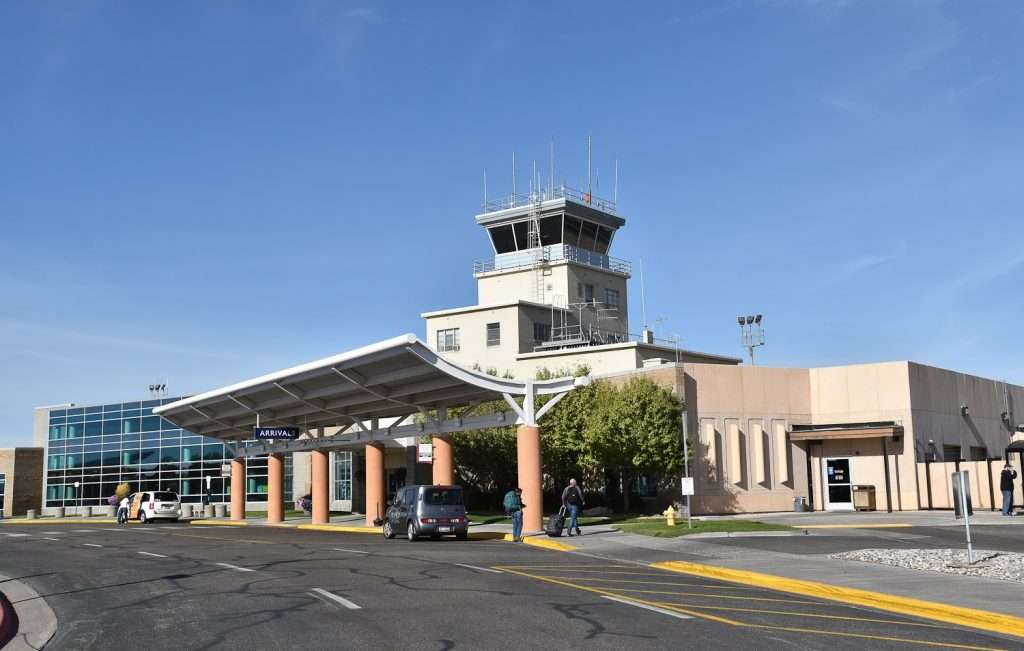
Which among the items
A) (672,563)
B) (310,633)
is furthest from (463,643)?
(672,563)

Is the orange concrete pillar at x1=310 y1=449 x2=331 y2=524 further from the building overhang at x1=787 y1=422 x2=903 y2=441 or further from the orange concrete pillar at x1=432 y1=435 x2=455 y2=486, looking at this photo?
the building overhang at x1=787 y1=422 x2=903 y2=441

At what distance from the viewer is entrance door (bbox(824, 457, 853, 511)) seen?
1686 inches

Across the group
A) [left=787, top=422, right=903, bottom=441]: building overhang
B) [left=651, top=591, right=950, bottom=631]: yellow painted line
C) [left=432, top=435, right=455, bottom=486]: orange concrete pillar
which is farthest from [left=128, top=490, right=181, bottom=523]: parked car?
[left=651, top=591, right=950, bottom=631]: yellow painted line

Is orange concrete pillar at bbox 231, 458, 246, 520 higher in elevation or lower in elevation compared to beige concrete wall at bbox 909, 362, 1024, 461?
lower

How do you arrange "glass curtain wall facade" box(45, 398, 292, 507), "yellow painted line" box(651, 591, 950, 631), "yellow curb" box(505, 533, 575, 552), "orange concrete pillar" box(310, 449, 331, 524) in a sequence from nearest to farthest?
"yellow painted line" box(651, 591, 950, 631)
"yellow curb" box(505, 533, 575, 552)
"orange concrete pillar" box(310, 449, 331, 524)
"glass curtain wall facade" box(45, 398, 292, 507)

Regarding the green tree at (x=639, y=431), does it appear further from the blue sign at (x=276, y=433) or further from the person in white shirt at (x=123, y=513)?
the person in white shirt at (x=123, y=513)

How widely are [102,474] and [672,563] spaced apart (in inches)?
2768

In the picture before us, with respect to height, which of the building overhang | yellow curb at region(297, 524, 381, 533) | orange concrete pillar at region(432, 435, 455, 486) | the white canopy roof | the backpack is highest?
the white canopy roof

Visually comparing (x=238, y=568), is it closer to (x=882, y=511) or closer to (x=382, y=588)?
(x=382, y=588)

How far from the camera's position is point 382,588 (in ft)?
55.1

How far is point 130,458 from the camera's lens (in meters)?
79.8

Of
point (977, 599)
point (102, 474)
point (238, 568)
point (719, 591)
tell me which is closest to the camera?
point (977, 599)

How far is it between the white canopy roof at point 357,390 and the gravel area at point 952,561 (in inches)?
589

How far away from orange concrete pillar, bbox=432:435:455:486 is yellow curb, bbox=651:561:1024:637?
20422 millimetres
